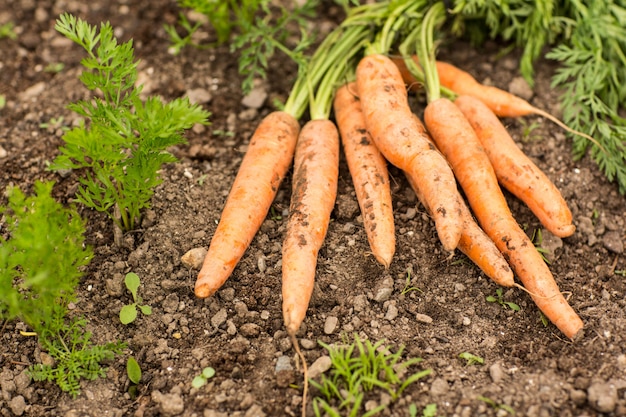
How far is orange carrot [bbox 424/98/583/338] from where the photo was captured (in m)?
2.74

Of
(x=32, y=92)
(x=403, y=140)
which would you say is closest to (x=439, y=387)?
(x=403, y=140)

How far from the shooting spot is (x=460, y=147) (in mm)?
3150

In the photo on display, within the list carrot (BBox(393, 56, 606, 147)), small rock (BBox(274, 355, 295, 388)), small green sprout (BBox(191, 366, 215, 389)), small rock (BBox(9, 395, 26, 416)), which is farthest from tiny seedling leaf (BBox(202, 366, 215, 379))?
carrot (BBox(393, 56, 606, 147))

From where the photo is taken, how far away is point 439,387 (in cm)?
252

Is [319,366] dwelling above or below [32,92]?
below

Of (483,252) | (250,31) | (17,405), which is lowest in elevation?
(17,405)

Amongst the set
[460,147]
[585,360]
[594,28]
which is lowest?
[585,360]

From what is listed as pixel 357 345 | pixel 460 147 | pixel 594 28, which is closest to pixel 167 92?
pixel 460 147

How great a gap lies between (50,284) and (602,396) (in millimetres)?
1981

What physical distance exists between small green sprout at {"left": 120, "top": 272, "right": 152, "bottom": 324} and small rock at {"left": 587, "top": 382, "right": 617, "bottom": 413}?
1.71 meters

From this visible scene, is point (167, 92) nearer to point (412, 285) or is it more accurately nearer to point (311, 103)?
point (311, 103)

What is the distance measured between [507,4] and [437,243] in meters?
1.39

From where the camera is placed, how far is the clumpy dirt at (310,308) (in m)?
2.54

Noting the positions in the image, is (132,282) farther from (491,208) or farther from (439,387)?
(491,208)
